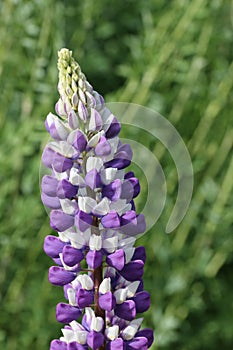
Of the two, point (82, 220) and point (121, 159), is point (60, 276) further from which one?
point (121, 159)

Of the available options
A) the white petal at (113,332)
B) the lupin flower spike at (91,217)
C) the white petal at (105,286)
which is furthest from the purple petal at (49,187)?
the white petal at (113,332)

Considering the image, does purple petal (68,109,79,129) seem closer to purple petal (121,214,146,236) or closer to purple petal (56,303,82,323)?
purple petal (121,214,146,236)

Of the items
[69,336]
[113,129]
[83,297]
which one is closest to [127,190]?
[113,129]

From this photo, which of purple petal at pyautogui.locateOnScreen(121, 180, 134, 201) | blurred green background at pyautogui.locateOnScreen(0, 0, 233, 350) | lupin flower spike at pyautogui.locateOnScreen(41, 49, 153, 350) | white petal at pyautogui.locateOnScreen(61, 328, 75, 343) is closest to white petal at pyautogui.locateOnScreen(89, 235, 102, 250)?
lupin flower spike at pyautogui.locateOnScreen(41, 49, 153, 350)

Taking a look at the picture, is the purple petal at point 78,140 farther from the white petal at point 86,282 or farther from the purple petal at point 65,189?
the white petal at point 86,282

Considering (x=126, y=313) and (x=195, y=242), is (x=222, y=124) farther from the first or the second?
(x=126, y=313)

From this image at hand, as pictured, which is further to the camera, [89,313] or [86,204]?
[89,313]

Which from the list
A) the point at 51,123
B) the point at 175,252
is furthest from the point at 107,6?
the point at 51,123
